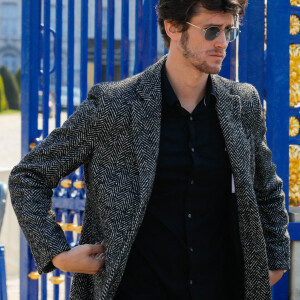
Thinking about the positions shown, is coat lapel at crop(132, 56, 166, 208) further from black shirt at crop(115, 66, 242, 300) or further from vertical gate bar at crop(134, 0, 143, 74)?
vertical gate bar at crop(134, 0, 143, 74)

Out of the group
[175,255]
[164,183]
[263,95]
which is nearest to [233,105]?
[164,183]

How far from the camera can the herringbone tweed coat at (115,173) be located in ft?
7.82

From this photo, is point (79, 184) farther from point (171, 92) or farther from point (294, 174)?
point (171, 92)

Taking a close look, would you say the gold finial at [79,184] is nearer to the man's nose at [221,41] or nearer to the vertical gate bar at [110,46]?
the vertical gate bar at [110,46]

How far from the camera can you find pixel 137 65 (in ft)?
13.0

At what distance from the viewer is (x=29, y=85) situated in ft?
14.6

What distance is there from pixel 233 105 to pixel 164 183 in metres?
0.39

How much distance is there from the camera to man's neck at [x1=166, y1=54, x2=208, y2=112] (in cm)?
254

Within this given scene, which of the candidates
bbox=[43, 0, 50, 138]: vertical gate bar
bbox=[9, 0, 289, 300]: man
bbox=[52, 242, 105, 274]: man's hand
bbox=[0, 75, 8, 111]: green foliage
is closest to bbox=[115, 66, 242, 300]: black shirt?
bbox=[9, 0, 289, 300]: man

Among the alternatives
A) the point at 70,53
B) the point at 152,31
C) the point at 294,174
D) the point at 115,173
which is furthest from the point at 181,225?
the point at 70,53

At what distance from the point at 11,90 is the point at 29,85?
103 ft

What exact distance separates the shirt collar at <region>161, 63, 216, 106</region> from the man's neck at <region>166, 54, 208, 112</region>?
19mm

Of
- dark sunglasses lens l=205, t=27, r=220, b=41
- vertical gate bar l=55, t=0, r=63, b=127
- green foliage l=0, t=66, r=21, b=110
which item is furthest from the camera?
green foliage l=0, t=66, r=21, b=110

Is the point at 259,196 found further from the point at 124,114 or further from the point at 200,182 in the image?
the point at 124,114
